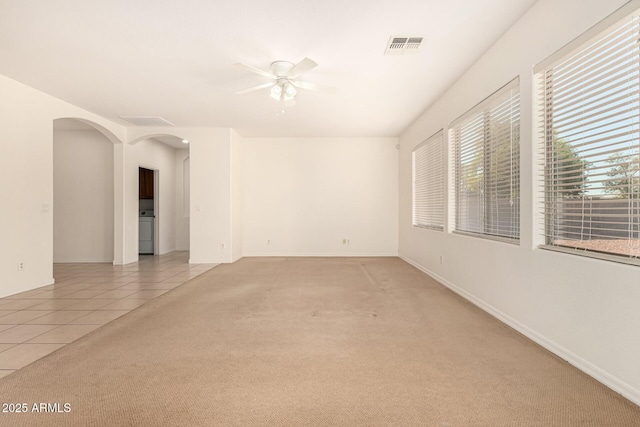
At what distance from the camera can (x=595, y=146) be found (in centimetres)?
208

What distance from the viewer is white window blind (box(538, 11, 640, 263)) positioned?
183cm

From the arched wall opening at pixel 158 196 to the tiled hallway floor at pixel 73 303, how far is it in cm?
129

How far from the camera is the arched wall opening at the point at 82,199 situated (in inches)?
262

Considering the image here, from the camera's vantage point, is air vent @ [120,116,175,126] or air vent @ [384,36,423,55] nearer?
air vent @ [384,36,423,55]

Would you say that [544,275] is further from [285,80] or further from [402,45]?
[285,80]

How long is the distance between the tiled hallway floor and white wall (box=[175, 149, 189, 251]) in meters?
2.33

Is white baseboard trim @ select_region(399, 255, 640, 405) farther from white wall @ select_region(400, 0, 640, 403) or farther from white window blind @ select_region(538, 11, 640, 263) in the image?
white window blind @ select_region(538, 11, 640, 263)

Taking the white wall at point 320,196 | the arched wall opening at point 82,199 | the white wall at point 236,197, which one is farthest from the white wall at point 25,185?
the white wall at point 320,196

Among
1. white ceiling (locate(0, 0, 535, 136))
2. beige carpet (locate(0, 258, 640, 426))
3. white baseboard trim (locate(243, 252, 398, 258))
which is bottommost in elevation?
beige carpet (locate(0, 258, 640, 426))

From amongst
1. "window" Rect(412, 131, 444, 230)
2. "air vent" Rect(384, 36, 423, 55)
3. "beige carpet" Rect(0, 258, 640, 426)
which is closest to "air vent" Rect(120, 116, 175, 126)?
"beige carpet" Rect(0, 258, 640, 426)

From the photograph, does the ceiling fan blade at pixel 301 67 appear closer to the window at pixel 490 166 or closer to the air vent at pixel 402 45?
the air vent at pixel 402 45

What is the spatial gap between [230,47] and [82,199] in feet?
18.2

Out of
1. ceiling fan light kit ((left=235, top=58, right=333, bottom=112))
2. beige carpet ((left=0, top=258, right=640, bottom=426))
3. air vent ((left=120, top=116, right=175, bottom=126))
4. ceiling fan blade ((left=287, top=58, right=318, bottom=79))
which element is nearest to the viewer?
beige carpet ((left=0, top=258, right=640, bottom=426))

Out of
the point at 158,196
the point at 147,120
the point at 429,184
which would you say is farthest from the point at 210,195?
the point at 429,184
